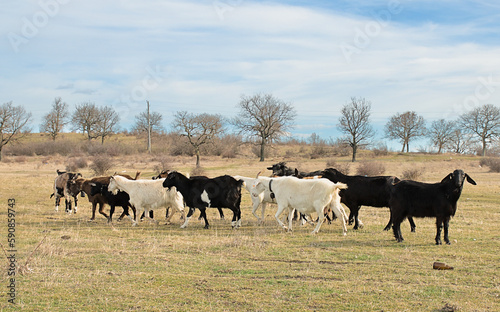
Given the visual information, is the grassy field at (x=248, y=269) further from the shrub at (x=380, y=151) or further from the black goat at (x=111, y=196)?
the shrub at (x=380, y=151)

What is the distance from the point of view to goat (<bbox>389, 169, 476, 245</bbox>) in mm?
10469

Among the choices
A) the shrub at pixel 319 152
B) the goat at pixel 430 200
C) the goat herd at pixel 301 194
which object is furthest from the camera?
the shrub at pixel 319 152

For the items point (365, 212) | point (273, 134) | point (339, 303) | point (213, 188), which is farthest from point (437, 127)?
point (339, 303)

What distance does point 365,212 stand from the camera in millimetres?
17688

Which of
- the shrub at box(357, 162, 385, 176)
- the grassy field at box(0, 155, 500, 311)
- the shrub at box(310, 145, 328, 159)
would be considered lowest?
the grassy field at box(0, 155, 500, 311)

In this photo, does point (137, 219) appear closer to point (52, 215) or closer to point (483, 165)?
point (52, 215)

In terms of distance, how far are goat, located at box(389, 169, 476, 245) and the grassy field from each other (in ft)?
2.10

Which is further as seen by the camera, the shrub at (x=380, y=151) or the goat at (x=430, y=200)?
the shrub at (x=380, y=151)

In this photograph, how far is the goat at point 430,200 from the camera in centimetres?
1047

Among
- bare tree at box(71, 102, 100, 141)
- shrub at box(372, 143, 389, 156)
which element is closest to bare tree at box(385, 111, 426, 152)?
shrub at box(372, 143, 389, 156)

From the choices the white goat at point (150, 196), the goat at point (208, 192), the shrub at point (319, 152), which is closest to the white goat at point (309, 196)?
the goat at point (208, 192)

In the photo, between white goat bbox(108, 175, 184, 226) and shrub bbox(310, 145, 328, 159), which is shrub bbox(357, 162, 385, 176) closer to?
white goat bbox(108, 175, 184, 226)

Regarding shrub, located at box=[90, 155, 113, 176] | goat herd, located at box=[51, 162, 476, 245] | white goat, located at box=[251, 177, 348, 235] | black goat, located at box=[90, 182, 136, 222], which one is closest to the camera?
goat herd, located at box=[51, 162, 476, 245]

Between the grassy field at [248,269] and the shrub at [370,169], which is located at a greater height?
the shrub at [370,169]
